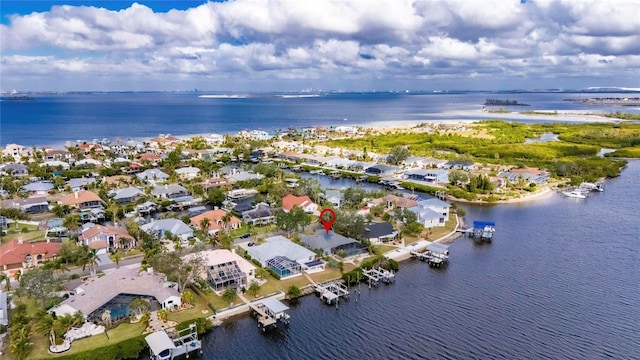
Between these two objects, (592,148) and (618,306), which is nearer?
(618,306)

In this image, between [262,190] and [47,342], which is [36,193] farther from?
[47,342]

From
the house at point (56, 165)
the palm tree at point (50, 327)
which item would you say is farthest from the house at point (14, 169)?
the palm tree at point (50, 327)

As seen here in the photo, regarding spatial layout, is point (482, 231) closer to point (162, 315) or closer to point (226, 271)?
point (226, 271)

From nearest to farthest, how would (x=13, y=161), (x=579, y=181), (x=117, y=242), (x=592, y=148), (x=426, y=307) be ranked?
1. (x=426, y=307)
2. (x=117, y=242)
3. (x=579, y=181)
4. (x=13, y=161)
5. (x=592, y=148)

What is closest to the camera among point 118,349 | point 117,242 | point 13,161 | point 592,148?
point 118,349

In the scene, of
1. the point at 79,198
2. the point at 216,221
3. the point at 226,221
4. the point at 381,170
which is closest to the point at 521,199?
the point at 381,170

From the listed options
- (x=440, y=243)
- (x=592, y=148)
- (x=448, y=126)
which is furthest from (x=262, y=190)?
(x=448, y=126)
